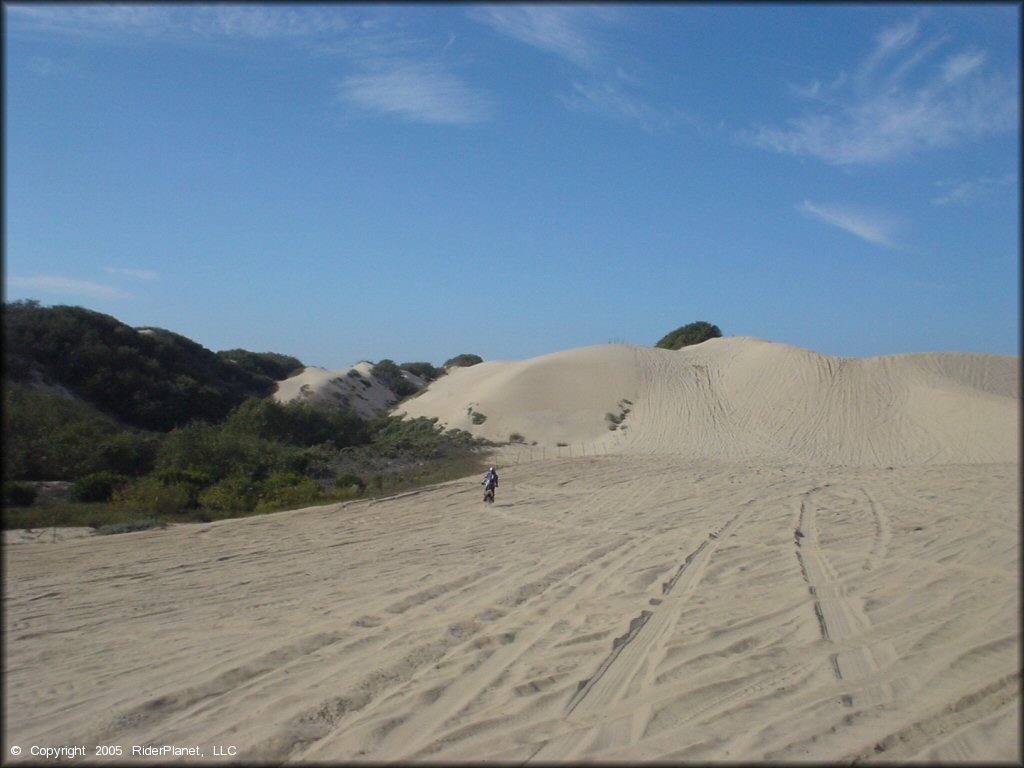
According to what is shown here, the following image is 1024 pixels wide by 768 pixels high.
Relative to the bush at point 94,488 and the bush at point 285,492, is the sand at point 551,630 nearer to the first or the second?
the bush at point 285,492

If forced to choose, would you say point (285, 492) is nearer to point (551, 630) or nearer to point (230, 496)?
point (230, 496)

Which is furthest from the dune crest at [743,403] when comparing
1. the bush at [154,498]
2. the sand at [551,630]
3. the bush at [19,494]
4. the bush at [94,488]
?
the bush at [19,494]

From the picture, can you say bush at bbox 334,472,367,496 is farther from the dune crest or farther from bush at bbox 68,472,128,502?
the dune crest

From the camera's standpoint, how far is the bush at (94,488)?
18453mm

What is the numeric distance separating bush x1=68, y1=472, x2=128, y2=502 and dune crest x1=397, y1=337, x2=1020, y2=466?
66.0 ft

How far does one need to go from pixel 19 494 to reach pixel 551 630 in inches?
593

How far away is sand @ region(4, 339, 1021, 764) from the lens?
497 centimetres

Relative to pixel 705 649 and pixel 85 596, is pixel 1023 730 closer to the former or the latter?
pixel 705 649

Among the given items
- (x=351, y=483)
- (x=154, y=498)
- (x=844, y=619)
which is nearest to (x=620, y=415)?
(x=351, y=483)

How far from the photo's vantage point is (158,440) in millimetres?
24094

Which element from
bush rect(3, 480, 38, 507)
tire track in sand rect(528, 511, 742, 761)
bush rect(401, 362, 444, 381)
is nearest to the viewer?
tire track in sand rect(528, 511, 742, 761)

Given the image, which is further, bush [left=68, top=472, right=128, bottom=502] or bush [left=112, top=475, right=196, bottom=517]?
bush [left=68, top=472, right=128, bottom=502]

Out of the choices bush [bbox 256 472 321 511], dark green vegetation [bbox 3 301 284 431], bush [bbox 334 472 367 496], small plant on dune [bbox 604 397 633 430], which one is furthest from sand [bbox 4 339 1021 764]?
small plant on dune [bbox 604 397 633 430]

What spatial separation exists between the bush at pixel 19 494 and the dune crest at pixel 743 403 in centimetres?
2190
